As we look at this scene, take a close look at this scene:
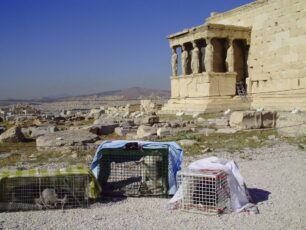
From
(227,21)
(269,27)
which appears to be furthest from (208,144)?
(227,21)

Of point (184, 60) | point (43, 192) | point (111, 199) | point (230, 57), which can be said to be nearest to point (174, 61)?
point (184, 60)

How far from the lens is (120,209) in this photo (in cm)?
560

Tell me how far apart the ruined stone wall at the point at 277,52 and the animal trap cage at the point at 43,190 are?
50.1ft

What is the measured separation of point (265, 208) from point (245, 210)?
0.31m

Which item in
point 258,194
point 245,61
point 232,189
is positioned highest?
point 245,61

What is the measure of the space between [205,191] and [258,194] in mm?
1243

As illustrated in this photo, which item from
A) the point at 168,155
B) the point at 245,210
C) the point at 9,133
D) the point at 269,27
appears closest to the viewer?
the point at 245,210

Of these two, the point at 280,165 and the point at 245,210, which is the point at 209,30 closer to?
the point at 280,165

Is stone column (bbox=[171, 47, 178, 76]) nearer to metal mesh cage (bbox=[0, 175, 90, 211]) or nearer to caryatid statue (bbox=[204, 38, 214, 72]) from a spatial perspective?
caryatid statue (bbox=[204, 38, 214, 72])

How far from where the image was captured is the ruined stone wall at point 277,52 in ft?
64.6

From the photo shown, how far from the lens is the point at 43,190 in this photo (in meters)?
5.66

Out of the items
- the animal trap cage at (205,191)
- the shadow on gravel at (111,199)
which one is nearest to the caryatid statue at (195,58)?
the shadow on gravel at (111,199)

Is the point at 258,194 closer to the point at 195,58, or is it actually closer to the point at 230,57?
the point at 230,57

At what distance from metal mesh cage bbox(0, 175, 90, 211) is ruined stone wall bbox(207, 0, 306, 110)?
15.3 m
